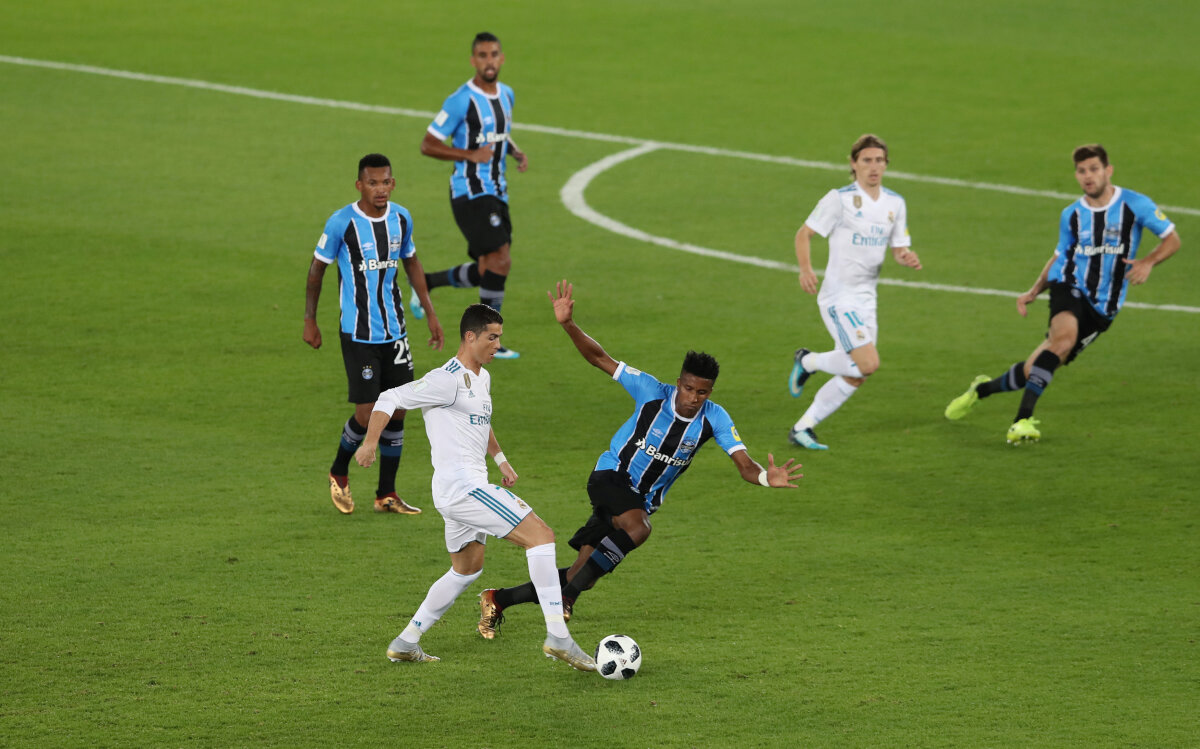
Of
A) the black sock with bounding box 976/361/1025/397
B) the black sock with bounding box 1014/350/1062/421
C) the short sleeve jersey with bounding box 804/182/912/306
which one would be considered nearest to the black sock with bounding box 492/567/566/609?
the short sleeve jersey with bounding box 804/182/912/306

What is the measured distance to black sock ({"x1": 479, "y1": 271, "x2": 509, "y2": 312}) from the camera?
12.6m

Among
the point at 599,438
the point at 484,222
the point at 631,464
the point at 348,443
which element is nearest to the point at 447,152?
the point at 484,222

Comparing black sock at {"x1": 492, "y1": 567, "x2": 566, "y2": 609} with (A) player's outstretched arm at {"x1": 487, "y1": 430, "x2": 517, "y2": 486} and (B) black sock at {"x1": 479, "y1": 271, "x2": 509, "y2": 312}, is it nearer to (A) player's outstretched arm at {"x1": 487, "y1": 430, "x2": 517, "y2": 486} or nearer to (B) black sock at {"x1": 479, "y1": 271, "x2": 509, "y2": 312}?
(A) player's outstretched arm at {"x1": 487, "y1": 430, "x2": 517, "y2": 486}

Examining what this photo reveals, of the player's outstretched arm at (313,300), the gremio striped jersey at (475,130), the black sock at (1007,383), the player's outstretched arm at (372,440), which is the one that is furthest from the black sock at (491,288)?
the player's outstretched arm at (372,440)

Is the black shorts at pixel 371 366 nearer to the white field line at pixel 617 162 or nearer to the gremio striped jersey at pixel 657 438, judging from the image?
the gremio striped jersey at pixel 657 438

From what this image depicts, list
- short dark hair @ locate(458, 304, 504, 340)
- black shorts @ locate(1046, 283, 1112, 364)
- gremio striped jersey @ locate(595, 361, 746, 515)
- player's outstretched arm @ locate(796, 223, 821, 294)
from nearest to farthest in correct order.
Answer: short dark hair @ locate(458, 304, 504, 340) → gremio striped jersey @ locate(595, 361, 746, 515) → player's outstretched arm @ locate(796, 223, 821, 294) → black shorts @ locate(1046, 283, 1112, 364)

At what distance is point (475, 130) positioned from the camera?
1248cm

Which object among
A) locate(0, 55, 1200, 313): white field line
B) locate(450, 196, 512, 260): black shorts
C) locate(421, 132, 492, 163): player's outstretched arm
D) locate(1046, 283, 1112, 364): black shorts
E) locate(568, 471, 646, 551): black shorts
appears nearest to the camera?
locate(568, 471, 646, 551): black shorts

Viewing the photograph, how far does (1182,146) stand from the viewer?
20328 millimetres

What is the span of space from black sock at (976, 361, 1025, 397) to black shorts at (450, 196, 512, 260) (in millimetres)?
3928

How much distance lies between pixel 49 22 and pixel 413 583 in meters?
20.4

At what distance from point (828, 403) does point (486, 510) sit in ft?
14.1

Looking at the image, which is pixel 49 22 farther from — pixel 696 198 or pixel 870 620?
pixel 870 620

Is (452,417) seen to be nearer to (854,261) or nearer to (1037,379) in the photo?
(854,261)
